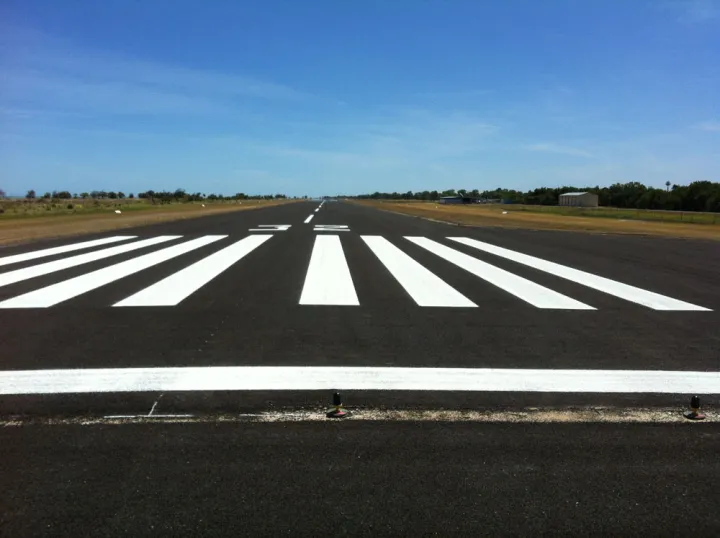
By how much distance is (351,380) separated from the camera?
4.16 meters

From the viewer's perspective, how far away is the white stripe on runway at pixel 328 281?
23.8ft

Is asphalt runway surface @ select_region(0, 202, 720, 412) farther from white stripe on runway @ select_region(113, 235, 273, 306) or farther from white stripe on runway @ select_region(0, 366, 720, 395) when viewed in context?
white stripe on runway @ select_region(0, 366, 720, 395)

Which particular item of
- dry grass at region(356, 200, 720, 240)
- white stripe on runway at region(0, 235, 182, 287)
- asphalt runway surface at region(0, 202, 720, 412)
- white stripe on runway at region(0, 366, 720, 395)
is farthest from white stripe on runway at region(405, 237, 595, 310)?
dry grass at region(356, 200, 720, 240)

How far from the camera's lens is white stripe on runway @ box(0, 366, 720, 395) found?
399 cm

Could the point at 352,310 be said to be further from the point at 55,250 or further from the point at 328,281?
the point at 55,250

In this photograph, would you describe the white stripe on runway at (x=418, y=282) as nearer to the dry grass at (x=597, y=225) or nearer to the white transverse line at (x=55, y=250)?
the white transverse line at (x=55, y=250)

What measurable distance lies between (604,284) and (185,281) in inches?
281

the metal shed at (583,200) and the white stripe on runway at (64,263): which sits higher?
the metal shed at (583,200)

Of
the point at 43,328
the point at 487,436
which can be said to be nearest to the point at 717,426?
the point at 487,436

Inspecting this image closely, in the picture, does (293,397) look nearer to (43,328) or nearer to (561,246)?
→ (43,328)

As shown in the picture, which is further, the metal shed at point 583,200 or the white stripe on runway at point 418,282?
the metal shed at point 583,200

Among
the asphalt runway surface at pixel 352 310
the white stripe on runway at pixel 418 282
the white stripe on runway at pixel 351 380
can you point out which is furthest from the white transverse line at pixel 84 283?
the white stripe on runway at pixel 418 282

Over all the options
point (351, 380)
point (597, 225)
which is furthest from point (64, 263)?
point (597, 225)

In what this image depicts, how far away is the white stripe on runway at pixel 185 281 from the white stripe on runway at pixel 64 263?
2.34 m
